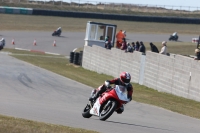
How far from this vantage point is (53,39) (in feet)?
169

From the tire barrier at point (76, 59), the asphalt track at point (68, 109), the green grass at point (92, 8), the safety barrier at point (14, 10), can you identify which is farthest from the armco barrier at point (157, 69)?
the green grass at point (92, 8)

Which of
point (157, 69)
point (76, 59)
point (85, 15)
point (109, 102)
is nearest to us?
point (109, 102)

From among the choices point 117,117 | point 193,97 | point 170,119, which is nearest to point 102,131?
point 117,117

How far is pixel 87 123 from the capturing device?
11.8 metres

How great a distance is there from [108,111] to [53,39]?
3975 centimetres

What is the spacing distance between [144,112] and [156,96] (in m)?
5.20

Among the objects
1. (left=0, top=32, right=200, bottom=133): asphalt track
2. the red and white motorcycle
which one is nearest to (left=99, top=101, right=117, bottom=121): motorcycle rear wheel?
the red and white motorcycle

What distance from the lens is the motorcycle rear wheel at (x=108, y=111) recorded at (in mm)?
12018

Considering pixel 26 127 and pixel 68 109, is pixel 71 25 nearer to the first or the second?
pixel 68 109

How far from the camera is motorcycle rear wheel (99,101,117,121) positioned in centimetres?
1202

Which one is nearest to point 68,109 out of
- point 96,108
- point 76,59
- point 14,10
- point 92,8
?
point 96,108

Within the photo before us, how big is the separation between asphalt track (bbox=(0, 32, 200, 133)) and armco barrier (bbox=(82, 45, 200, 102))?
312cm

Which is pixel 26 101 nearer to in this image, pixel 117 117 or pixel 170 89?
pixel 117 117

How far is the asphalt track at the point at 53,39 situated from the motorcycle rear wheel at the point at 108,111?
103 ft
